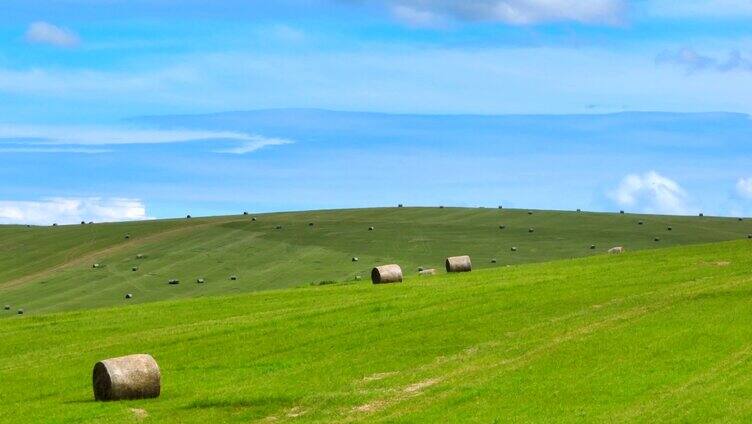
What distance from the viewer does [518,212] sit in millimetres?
119250

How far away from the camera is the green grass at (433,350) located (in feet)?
96.7

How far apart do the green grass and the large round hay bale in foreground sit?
0.45 meters

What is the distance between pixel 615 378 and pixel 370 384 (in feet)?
21.4

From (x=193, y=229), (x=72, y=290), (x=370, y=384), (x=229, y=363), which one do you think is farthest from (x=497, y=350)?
(x=193, y=229)

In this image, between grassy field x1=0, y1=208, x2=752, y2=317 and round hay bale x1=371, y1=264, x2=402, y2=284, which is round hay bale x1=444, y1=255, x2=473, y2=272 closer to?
round hay bale x1=371, y1=264, x2=402, y2=284

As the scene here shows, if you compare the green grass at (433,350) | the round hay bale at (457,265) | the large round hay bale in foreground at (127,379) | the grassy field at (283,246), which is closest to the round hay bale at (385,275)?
the green grass at (433,350)

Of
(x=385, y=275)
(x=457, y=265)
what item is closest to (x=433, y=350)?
(x=385, y=275)

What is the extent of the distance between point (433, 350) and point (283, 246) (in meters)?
60.9

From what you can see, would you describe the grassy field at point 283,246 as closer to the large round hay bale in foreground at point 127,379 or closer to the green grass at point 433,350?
the green grass at point 433,350

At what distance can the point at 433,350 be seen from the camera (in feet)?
130

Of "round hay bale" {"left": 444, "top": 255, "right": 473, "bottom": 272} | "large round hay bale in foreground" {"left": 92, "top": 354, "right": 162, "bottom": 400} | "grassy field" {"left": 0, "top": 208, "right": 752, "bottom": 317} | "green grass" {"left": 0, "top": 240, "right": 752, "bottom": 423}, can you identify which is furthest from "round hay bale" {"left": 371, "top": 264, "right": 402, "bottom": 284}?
"large round hay bale in foreground" {"left": 92, "top": 354, "right": 162, "bottom": 400}

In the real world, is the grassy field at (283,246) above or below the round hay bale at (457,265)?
above

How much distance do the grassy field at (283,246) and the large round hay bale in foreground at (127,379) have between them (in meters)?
42.7

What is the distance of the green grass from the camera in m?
29.5
